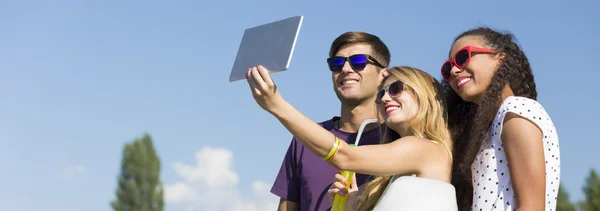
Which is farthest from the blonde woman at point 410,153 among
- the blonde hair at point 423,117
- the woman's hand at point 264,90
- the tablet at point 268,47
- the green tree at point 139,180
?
the green tree at point 139,180

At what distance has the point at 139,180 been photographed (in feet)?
140

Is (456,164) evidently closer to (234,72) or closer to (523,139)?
(523,139)

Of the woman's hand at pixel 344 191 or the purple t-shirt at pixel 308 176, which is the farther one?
the purple t-shirt at pixel 308 176

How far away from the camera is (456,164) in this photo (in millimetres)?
3898

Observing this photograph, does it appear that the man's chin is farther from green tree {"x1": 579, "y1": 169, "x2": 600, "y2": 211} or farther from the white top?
green tree {"x1": 579, "y1": 169, "x2": 600, "y2": 211}

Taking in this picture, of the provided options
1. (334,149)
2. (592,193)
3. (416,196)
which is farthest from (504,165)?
(592,193)

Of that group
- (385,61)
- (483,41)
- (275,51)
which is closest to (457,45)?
(483,41)

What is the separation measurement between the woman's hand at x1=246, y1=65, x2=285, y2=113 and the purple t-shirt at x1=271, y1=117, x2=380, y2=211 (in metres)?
1.46

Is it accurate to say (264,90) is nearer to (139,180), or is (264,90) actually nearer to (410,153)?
(410,153)

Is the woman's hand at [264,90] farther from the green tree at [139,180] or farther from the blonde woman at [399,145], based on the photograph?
the green tree at [139,180]

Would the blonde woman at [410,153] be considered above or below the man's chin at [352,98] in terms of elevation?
below

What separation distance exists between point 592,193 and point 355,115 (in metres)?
33.6

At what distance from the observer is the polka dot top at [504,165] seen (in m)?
3.52

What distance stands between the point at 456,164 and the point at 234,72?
1.19 meters
